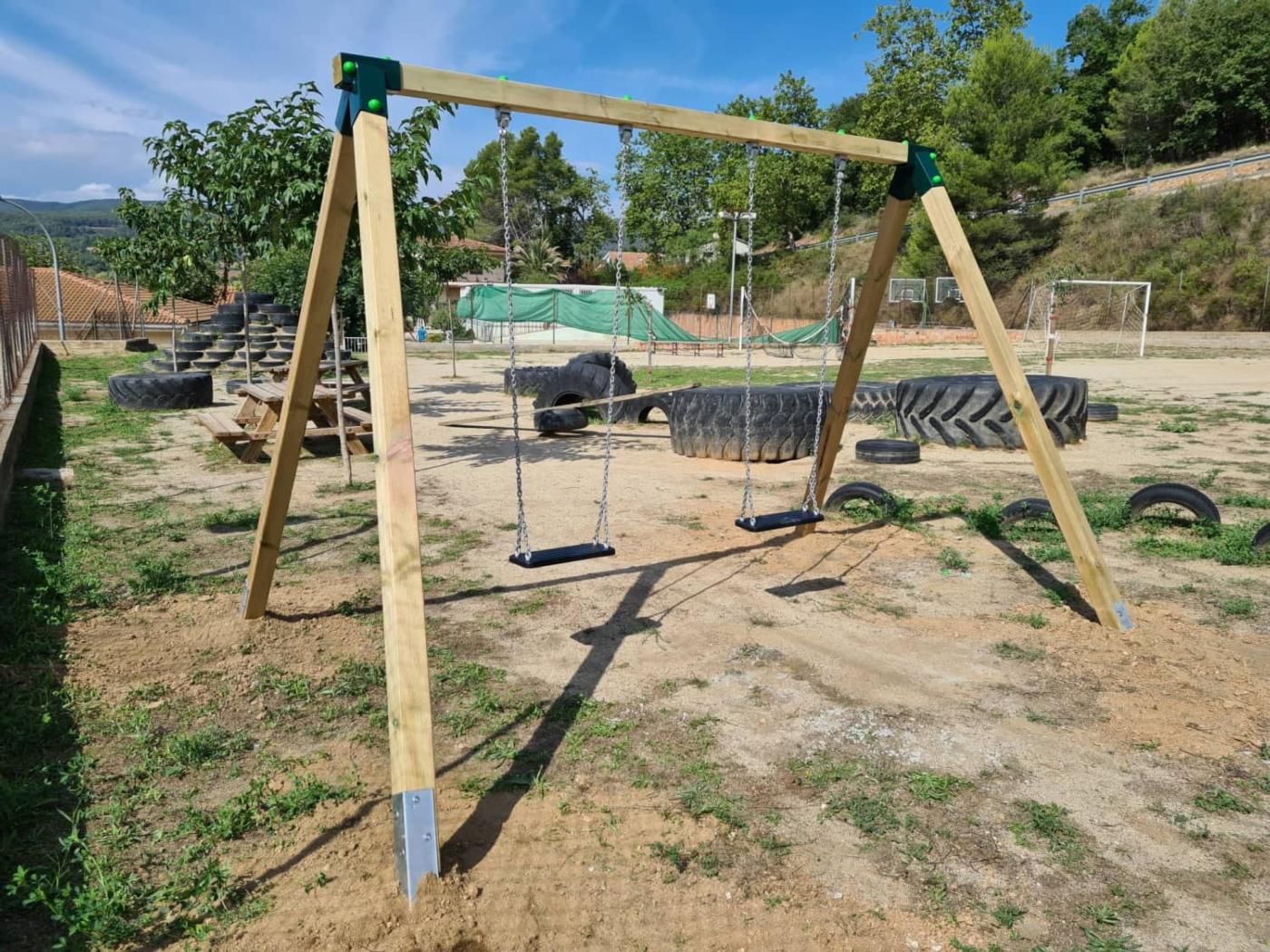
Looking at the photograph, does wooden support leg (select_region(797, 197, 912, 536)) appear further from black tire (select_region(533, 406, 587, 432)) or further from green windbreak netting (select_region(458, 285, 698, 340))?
green windbreak netting (select_region(458, 285, 698, 340))

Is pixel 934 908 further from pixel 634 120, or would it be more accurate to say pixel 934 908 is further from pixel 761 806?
pixel 634 120

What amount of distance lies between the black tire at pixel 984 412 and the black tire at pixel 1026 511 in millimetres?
3331

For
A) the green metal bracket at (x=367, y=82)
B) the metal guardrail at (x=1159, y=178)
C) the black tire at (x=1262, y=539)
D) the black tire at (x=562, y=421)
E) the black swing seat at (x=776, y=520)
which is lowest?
the black tire at (x=1262, y=539)

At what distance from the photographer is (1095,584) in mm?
4145

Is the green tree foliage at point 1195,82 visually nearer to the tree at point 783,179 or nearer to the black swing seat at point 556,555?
the tree at point 783,179

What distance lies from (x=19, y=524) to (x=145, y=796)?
4.24 m

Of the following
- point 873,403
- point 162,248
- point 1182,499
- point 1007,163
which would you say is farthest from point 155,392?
point 1007,163

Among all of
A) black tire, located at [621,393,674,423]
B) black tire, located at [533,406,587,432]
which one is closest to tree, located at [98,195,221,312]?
black tire, located at [533,406,587,432]

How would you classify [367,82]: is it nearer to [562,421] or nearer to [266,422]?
[266,422]

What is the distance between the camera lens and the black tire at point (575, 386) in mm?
11508

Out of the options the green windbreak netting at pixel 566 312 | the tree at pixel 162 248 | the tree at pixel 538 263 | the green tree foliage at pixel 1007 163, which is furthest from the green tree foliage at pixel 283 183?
the tree at pixel 538 263

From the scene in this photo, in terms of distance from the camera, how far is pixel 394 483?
102 inches

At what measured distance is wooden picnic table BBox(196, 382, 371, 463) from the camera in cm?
861

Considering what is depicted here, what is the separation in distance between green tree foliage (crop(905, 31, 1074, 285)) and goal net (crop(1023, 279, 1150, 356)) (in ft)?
18.8
